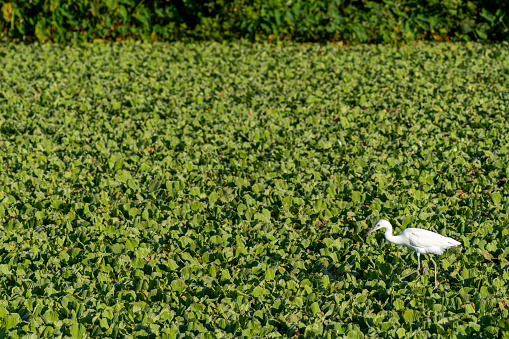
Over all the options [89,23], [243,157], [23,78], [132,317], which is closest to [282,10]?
[89,23]

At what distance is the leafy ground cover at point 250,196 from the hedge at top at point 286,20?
4.93 ft

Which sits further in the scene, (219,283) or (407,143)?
(407,143)

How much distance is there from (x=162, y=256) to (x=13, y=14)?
8.02m

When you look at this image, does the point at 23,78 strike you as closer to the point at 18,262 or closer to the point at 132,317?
the point at 18,262

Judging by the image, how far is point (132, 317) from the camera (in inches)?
125

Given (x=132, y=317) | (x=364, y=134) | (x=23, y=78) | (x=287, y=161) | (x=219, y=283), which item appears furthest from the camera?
(x=23, y=78)

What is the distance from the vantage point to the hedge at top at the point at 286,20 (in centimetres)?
1002

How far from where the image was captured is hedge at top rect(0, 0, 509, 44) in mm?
10023

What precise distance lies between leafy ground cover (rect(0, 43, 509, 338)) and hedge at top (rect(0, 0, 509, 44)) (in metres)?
1.50

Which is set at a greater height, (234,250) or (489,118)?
(489,118)

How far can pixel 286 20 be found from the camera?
1004cm

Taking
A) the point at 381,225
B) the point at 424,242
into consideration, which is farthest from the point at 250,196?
the point at 424,242

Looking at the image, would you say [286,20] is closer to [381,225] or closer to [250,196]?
[250,196]

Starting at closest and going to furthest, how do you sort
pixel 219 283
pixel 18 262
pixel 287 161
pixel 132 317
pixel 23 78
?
1. pixel 132 317
2. pixel 219 283
3. pixel 18 262
4. pixel 287 161
5. pixel 23 78
